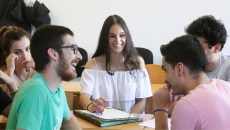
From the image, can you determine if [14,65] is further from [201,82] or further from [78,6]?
[78,6]

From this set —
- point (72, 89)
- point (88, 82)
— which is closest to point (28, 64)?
point (88, 82)

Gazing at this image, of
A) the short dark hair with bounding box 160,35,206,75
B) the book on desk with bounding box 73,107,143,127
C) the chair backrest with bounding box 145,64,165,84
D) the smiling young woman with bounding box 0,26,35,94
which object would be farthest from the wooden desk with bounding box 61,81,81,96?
the short dark hair with bounding box 160,35,206,75

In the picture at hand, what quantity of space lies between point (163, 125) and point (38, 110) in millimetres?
657

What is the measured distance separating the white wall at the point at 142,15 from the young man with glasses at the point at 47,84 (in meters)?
3.24

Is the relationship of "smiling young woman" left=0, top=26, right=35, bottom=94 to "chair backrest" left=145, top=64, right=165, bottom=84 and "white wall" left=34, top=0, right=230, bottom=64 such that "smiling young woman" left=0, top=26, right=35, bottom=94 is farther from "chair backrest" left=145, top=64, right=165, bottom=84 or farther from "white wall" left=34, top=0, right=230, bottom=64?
"white wall" left=34, top=0, right=230, bottom=64

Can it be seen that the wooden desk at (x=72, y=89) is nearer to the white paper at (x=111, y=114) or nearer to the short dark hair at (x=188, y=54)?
the white paper at (x=111, y=114)

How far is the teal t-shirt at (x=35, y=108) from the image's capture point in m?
0.94

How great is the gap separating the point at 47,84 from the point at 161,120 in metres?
0.65

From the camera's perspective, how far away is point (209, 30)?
1.51m

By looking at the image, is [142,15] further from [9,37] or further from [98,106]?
[98,106]

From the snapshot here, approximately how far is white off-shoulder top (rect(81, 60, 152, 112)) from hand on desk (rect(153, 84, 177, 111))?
71 cm

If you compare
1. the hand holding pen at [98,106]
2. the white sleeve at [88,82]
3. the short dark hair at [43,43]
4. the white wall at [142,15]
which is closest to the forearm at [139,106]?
the white sleeve at [88,82]

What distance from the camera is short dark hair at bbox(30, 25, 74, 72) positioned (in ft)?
3.75

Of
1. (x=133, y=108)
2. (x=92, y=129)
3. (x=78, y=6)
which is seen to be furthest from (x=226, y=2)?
(x=92, y=129)
